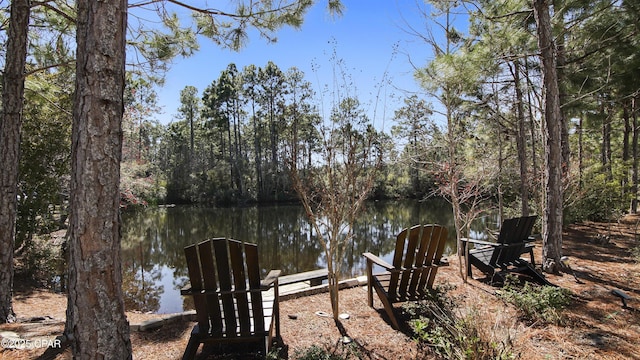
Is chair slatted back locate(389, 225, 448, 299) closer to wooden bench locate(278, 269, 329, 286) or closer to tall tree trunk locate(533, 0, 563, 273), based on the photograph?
wooden bench locate(278, 269, 329, 286)

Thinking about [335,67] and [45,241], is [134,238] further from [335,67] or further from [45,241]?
[335,67]

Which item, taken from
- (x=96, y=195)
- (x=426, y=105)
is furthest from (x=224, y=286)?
(x=426, y=105)

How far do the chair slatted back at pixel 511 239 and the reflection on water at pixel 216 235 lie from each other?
328cm

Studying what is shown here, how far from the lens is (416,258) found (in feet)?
8.48

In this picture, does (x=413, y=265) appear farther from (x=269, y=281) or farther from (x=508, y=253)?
(x=508, y=253)

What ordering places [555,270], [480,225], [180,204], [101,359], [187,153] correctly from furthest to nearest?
[187,153] → [180,204] → [480,225] → [555,270] → [101,359]

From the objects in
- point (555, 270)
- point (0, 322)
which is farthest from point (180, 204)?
point (555, 270)

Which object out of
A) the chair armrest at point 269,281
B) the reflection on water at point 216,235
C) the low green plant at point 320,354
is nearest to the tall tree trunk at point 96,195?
the chair armrest at point 269,281

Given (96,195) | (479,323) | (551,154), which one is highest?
(551,154)

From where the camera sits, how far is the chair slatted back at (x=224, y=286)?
1.90 m

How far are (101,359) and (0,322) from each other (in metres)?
2.00

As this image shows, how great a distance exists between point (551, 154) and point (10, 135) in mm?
5301

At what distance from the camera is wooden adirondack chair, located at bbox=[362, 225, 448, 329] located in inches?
98.4

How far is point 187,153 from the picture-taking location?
2594cm
